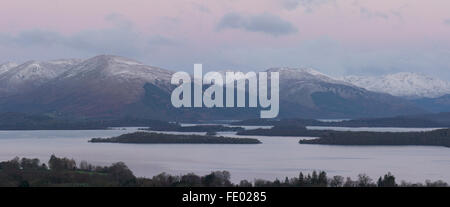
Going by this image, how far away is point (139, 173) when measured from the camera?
62688 millimetres

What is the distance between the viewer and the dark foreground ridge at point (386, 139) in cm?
12063

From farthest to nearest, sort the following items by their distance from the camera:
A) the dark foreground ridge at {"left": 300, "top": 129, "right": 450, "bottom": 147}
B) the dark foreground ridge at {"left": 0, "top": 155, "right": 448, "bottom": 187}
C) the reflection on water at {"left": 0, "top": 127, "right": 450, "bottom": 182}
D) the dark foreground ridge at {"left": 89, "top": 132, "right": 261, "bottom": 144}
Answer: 1. the dark foreground ridge at {"left": 300, "top": 129, "right": 450, "bottom": 147}
2. the dark foreground ridge at {"left": 89, "top": 132, "right": 261, "bottom": 144}
3. the reflection on water at {"left": 0, "top": 127, "right": 450, "bottom": 182}
4. the dark foreground ridge at {"left": 0, "top": 155, "right": 448, "bottom": 187}

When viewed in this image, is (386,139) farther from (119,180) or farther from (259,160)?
(119,180)

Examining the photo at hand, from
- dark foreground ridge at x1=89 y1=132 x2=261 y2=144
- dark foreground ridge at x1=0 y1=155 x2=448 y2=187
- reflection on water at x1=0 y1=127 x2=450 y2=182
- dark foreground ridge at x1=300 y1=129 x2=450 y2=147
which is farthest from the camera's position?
dark foreground ridge at x1=300 y1=129 x2=450 y2=147

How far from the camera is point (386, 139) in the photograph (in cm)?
12231

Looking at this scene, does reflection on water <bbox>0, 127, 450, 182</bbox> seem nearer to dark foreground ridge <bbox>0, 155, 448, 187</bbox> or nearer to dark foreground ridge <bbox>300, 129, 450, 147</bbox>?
dark foreground ridge <bbox>0, 155, 448, 187</bbox>

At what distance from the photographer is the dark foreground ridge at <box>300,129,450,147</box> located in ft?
396

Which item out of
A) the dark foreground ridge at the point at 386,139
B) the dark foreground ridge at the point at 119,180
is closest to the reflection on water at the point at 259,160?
the dark foreground ridge at the point at 119,180

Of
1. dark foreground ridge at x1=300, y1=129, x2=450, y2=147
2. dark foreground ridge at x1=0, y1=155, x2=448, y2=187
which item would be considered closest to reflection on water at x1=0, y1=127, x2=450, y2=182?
dark foreground ridge at x1=0, y1=155, x2=448, y2=187

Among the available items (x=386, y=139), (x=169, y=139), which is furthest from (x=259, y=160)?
(x=386, y=139)

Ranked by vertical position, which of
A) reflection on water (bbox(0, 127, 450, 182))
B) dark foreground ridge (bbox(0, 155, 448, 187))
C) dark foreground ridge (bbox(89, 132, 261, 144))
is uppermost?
dark foreground ridge (bbox(89, 132, 261, 144))
